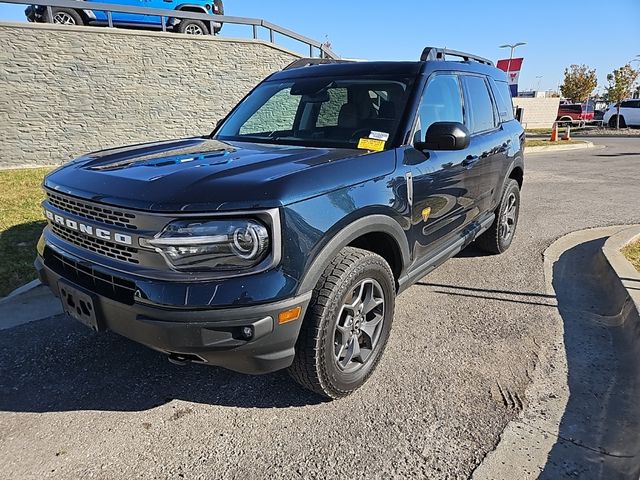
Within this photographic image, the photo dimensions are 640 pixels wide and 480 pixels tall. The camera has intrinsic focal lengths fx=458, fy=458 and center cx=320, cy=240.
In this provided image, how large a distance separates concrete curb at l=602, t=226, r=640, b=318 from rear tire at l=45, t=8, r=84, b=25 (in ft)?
43.0

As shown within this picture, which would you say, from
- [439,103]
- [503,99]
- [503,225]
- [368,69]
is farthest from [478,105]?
[503,225]

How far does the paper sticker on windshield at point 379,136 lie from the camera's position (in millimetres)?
3037

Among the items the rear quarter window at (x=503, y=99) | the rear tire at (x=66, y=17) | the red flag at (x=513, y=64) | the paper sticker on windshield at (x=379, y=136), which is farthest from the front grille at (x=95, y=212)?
the red flag at (x=513, y=64)

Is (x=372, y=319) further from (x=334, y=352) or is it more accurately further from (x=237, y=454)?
(x=237, y=454)

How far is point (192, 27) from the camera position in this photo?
13594 mm

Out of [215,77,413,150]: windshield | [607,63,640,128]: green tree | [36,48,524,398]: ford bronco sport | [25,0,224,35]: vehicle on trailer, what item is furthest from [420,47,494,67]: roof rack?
[607,63,640,128]: green tree

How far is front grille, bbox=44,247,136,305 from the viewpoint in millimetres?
2213

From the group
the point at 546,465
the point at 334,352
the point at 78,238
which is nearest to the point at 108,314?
the point at 78,238

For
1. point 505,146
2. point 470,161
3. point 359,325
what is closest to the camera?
point 359,325

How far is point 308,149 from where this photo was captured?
9.75ft

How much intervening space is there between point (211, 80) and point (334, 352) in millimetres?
12955

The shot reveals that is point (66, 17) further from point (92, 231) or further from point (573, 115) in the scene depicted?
point (573, 115)

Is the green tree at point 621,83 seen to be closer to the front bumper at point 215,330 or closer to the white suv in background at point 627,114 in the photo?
the white suv in background at point 627,114

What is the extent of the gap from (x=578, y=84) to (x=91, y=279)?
175 ft
